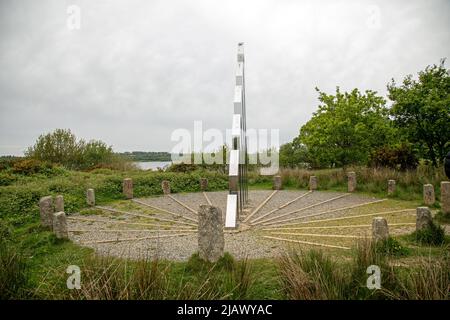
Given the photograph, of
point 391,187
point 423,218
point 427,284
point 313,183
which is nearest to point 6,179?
point 313,183

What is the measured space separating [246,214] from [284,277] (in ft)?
19.3

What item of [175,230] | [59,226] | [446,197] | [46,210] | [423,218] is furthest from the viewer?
[446,197]

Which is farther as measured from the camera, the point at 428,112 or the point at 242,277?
the point at 428,112

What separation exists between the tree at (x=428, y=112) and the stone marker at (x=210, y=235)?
17.1 meters

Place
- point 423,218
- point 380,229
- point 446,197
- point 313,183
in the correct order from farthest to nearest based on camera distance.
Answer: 1. point 313,183
2. point 446,197
3. point 423,218
4. point 380,229

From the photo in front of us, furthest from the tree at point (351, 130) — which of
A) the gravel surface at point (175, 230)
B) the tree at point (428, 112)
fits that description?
the gravel surface at point (175, 230)

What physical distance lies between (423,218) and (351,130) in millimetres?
16096

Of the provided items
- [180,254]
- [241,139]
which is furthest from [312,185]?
[180,254]

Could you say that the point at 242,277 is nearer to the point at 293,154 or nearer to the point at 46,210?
the point at 46,210

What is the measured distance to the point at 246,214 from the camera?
9.55 m

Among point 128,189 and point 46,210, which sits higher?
point 128,189

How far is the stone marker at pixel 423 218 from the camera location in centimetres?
616

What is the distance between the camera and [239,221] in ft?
28.5
